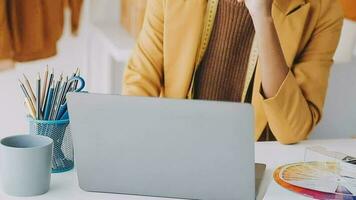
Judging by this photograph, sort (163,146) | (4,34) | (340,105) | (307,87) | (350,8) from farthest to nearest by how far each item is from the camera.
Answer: (340,105)
(350,8)
(4,34)
(307,87)
(163,146)

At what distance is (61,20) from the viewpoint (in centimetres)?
250

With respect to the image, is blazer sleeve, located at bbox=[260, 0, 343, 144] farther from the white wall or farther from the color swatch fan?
the white wall

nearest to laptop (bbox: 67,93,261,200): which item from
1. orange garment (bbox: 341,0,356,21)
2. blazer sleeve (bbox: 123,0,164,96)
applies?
blazer sleeve (bbox: 123,0,164,96)

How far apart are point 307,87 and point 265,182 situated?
53 cm

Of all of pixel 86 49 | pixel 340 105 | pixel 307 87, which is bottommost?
pixel 340 105

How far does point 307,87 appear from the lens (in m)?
1.73

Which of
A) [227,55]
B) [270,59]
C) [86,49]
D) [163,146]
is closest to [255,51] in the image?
[227,55]

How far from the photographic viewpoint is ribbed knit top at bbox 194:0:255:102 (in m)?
1.85

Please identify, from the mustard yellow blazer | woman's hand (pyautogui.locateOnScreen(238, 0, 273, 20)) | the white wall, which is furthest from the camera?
the white wall

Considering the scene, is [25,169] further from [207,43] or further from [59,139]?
[207,43]

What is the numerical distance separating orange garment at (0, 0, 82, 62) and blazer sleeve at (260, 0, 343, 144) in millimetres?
997

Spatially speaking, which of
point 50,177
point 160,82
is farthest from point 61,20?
point 50,177

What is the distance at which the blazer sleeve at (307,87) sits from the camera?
162 cm

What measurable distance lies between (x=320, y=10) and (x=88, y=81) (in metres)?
1.27
